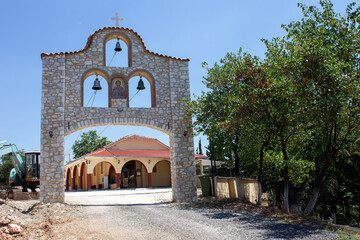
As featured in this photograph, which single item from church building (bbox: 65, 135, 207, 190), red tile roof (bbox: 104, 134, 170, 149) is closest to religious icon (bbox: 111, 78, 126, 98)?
church building (bbox: 65, 135, 207, 190)

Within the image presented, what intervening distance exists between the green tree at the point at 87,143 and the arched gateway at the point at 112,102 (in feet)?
113

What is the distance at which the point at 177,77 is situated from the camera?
15281 millimetres

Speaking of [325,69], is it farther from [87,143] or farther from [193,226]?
[87,143]

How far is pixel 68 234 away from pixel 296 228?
525 cm

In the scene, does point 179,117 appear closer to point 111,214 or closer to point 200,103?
point 200,103

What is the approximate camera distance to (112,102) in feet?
47.4

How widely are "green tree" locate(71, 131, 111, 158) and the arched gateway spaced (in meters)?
34.6

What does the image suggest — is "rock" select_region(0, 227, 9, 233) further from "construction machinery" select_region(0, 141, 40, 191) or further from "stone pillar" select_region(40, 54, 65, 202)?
"construction machinery" select_region(0, 141, 40, 191)

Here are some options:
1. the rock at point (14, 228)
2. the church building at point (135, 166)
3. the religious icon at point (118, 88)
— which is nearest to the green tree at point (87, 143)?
the church building at point (135, 166)

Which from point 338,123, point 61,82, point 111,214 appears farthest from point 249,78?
point 61,82

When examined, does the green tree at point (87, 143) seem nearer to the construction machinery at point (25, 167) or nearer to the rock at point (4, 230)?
the construction machinery at point (25, 167)

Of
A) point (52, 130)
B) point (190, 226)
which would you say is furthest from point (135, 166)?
point (190, 226)

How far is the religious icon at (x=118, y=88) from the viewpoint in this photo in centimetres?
1452

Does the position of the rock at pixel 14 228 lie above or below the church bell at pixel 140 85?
below
